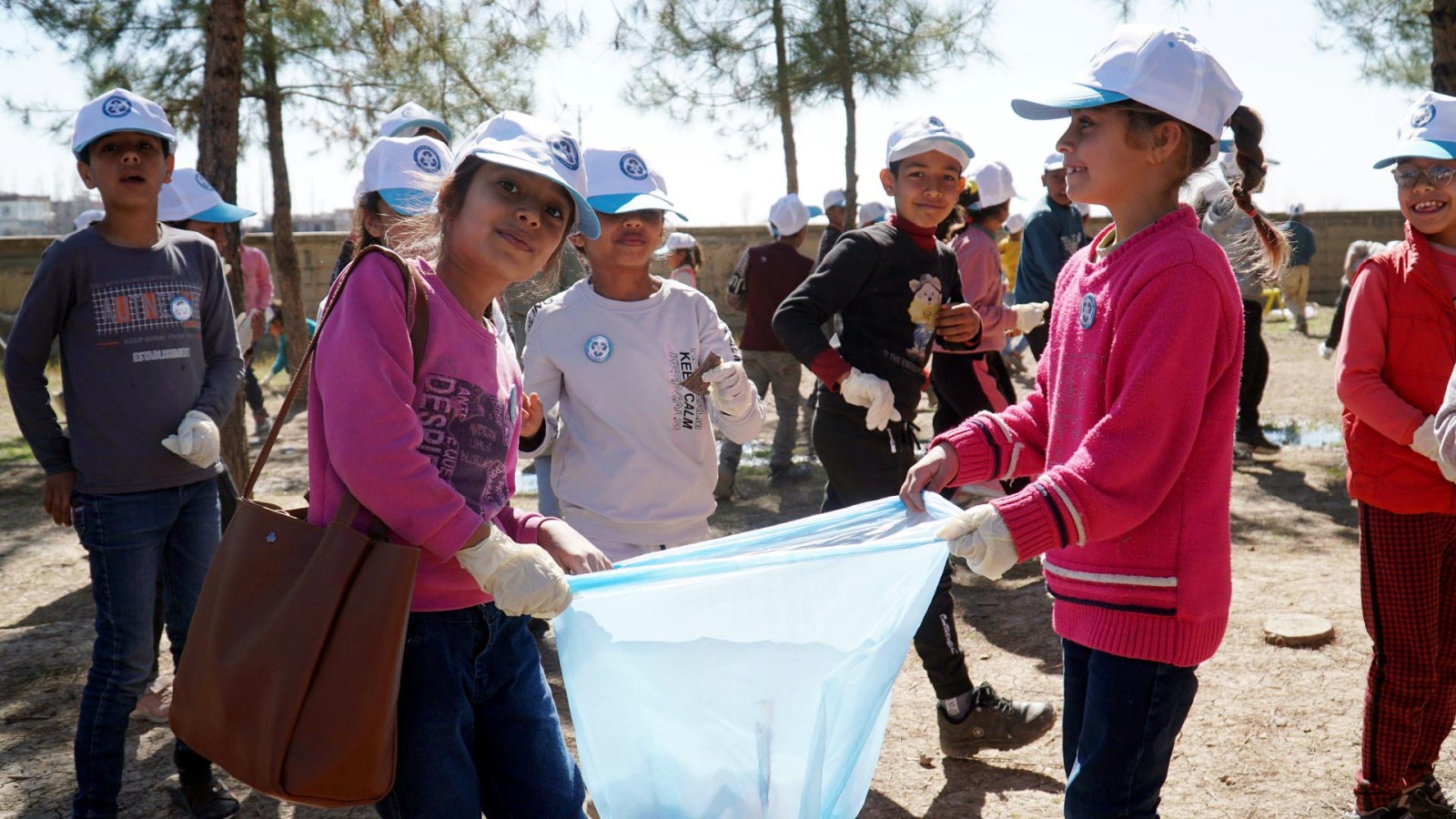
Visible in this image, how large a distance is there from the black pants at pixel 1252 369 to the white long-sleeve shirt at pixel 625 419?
543cm

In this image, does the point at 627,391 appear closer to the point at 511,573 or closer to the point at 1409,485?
the point at 511,573

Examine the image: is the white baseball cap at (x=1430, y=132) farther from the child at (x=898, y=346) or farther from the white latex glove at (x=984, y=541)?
the white latex glove at (x=984, y=541)

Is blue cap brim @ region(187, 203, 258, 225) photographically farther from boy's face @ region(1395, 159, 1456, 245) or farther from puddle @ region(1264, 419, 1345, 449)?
puddle @ region(1264, 419, 1345, 449)

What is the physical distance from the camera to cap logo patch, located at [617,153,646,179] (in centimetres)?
312

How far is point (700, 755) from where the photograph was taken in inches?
78.9

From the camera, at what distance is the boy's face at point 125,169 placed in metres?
3.04

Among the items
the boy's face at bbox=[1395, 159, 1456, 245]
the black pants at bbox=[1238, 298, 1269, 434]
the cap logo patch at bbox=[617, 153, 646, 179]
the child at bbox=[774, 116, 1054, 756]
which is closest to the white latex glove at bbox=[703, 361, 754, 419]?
the child at bbox=[774, 116, 1054, 756]

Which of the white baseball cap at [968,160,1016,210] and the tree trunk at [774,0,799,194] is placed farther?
the tree trunk at [774,0,799,194]

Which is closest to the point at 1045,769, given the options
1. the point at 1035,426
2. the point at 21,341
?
the point at 1035,426

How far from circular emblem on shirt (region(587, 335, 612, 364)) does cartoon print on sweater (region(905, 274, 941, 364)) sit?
108cm

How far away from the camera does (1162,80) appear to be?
1917 millimetres

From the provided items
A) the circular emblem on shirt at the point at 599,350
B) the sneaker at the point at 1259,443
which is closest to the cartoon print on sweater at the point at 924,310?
the circular emblem on shirt at the point at 599,350

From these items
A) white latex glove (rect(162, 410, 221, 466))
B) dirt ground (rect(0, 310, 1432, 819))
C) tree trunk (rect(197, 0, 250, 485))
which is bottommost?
dirt ground (rect(0, 310, 1432, 819))

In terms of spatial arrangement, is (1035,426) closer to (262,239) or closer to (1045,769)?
(1045,769)
